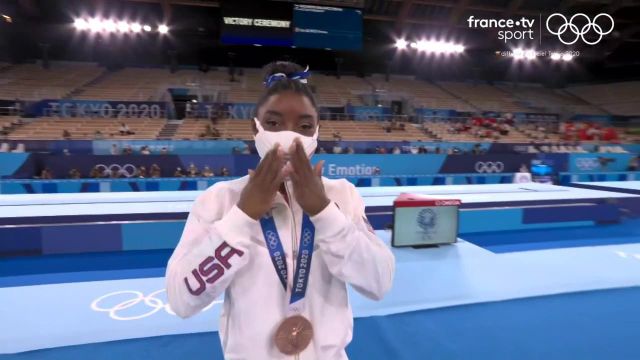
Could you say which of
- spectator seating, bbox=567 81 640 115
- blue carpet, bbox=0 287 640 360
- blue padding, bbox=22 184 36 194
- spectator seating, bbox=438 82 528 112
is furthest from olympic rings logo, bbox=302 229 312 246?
spectator seating, bbox=567 81 640 115

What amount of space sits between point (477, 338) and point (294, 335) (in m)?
2.06

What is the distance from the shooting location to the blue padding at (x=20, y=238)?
450 centimetres

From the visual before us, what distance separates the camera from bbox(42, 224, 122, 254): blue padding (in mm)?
4570

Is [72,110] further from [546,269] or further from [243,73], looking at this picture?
[546,269]

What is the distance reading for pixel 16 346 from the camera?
2.52 meters

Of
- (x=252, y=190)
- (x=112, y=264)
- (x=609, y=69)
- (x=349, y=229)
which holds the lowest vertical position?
(x=112, y=264)

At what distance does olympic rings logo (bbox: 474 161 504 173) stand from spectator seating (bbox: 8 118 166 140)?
11674mm

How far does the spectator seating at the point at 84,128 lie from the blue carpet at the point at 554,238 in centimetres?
1186

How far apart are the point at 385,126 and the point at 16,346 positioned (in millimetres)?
16002

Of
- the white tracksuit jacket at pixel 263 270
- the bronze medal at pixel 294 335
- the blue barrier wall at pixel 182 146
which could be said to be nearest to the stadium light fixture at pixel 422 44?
the blue barrier wall at pixel 182 146

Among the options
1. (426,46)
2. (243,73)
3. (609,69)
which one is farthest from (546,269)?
(609,69)

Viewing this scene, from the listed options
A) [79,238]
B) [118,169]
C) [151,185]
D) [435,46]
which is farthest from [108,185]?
[435,46]

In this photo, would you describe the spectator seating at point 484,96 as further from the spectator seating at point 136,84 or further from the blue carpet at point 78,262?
the blue carpet at point 78,262

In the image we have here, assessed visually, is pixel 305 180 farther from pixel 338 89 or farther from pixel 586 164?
pixel 338 89
